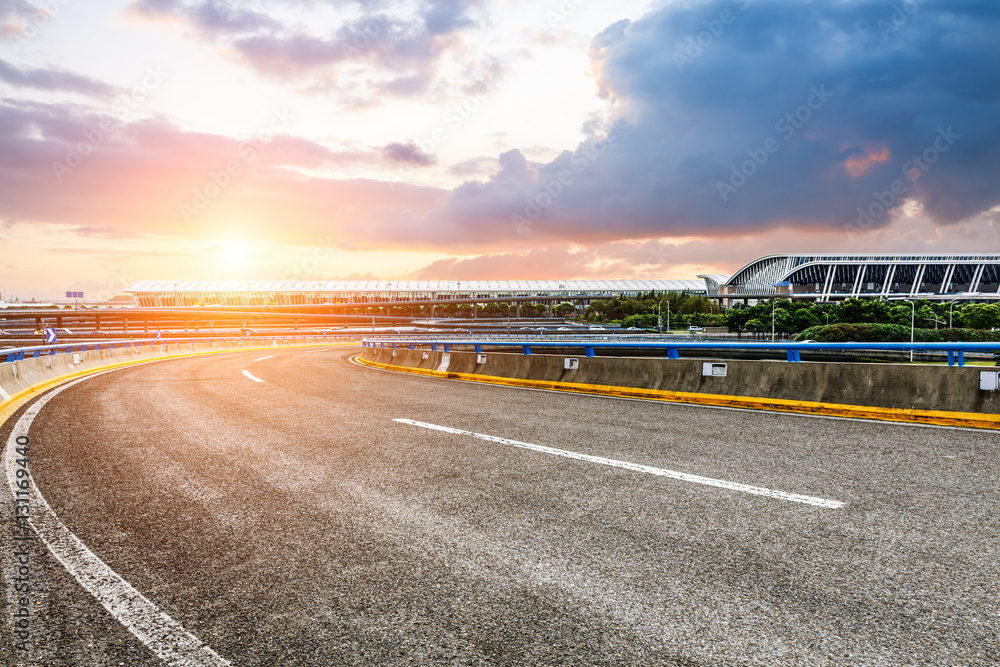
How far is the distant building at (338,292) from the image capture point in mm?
172500

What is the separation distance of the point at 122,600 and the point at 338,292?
176 metres

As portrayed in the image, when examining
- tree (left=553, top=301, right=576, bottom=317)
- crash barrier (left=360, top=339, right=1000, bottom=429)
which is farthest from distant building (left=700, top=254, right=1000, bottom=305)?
crash barrier (left=360, top=339, right=1000, bottom=429)

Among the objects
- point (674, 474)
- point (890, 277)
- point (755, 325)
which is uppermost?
point (890, 277)

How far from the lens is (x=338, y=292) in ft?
569

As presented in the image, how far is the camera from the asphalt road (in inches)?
115

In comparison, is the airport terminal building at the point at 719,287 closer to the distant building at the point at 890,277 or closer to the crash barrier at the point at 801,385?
the distant building at the point at 890,277

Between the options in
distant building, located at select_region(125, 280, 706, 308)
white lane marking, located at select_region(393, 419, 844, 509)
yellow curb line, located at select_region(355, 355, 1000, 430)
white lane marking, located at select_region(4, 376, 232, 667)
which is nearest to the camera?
white lane marking, located at select_region(4, 376, 232, 667)

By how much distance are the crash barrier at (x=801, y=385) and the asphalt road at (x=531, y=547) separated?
99cm

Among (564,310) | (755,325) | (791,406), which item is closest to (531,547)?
(791,406)

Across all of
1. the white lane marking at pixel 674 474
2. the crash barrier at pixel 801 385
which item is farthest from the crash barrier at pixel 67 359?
the crash barrier at pixel 801 385

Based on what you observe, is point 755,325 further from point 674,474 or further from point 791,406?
point 674,474

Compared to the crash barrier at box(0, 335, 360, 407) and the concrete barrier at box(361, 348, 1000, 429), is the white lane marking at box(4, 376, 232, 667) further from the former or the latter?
the crash barrier at box(0, 335, 360, 407)

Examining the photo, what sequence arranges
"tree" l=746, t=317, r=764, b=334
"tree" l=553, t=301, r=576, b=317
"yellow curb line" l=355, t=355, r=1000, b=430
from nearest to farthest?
"yellow curb line" l=355, t=355, r=1000, b=430 → "tree" l=746, t=317, r=764, b=334 → "tree" l=553, t=301, r=576, b=317

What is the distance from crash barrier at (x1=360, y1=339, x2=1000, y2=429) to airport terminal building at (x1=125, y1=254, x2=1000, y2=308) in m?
147
